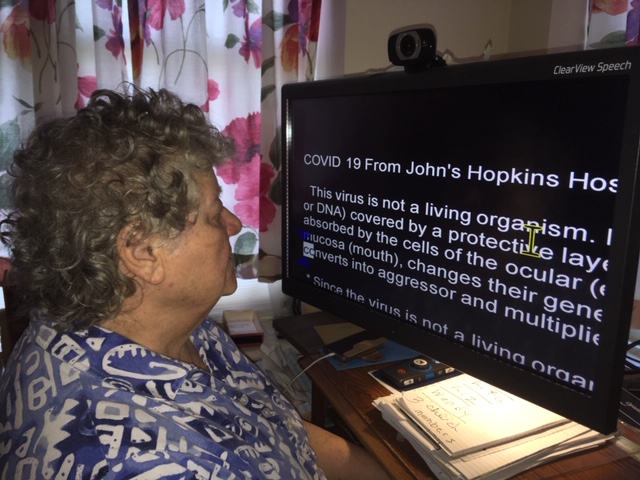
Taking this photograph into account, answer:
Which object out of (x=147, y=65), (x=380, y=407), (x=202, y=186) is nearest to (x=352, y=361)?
(x=380, y=407)

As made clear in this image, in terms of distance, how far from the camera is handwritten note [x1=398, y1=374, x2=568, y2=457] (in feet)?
2.58

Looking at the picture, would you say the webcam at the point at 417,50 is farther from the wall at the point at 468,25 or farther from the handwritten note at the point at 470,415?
the wall at the point at 468,25

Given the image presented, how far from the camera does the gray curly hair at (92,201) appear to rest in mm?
720

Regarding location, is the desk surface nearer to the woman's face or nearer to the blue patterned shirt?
the blue patterned shirt

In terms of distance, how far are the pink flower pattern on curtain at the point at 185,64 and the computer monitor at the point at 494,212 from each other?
691 mm

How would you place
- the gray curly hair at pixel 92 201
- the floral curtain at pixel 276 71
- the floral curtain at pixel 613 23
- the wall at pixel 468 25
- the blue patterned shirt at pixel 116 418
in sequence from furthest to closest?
the wall at pixel 468 25, the floral curtain at pixel 276 71, the floral curtain at pixel 613 23, the gray curly hair at pixel 92 201, the blue patterned shirt at pixel 116 418

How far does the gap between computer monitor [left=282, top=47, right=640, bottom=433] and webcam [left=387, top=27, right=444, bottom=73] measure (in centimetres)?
2

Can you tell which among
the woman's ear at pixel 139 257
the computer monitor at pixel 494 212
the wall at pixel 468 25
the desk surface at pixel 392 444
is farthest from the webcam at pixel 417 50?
the wall at pixel 468 25

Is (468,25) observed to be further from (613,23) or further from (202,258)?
(202,258)

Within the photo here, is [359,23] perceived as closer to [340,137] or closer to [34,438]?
[340,137]

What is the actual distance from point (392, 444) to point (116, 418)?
438 millimetres

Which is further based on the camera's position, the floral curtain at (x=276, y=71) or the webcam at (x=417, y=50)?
the floral curtain at (x=276, y=71)

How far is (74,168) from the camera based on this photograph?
2.38 feet

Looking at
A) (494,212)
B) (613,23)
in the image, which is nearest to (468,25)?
(613,23)
